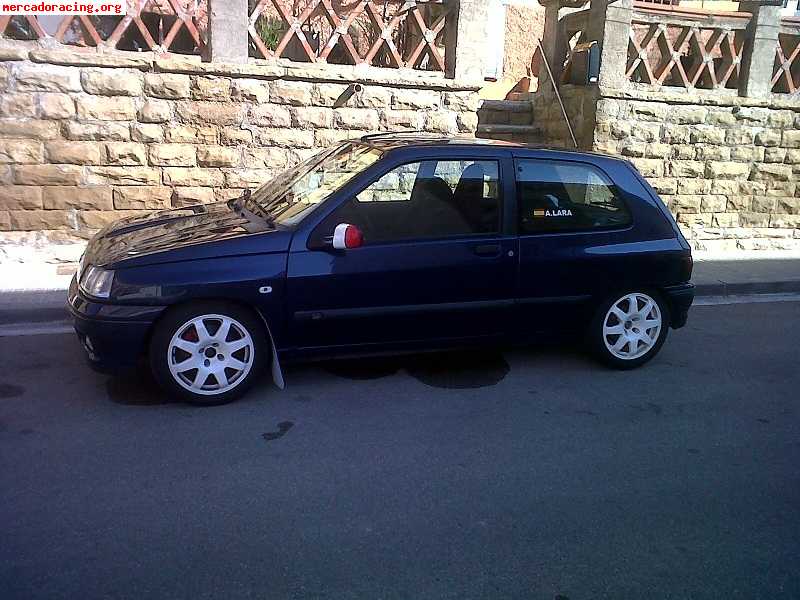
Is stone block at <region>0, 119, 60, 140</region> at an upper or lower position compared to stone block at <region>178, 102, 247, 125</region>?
lower

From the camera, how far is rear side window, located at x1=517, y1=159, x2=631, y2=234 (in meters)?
5.04

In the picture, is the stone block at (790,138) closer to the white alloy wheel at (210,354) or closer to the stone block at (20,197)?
the white alloy wheel at (210,354)

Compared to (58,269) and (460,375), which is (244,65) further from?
(460,375)

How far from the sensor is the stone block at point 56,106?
7324 millimetres

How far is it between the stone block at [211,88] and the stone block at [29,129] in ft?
4.74

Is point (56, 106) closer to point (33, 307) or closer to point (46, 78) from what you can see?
point (46, 78)

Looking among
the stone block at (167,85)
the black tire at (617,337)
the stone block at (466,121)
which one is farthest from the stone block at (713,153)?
the stone block at (167,85)

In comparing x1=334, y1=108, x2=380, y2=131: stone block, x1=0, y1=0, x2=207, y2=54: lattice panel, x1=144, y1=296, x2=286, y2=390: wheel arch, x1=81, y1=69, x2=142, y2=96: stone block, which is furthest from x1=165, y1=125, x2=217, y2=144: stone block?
x1=144, y1=296, x2=286, y2=390: wheel arch

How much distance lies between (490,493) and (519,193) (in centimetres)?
221

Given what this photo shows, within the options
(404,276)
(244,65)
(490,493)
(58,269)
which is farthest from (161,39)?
(490,493)

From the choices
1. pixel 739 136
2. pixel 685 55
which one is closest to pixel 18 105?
pixel 685 55

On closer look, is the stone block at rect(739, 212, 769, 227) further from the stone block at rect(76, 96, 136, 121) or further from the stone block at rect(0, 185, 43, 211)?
the stone block at rect(0, 185, 43, 211)

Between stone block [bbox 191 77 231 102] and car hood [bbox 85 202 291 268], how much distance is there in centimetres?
300

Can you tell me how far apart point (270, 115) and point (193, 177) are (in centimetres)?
108
